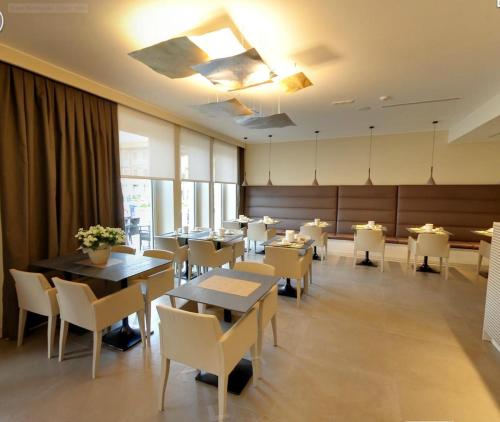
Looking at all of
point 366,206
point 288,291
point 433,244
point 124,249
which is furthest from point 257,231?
point 433,244

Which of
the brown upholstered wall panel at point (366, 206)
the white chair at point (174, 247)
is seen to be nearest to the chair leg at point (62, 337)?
the white chair at point (174, 247)

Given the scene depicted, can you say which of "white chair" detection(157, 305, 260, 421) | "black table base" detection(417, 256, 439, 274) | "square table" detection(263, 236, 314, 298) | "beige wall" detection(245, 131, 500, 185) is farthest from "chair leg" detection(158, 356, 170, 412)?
"beige wall" detection(245, 131, 500, 185)

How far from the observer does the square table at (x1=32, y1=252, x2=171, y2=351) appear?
7.59 ft

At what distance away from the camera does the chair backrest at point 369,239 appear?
4.86 meters

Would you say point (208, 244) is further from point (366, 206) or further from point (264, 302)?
point (366, 206)

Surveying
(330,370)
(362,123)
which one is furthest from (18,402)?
(362,123)

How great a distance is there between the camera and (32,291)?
2.27m

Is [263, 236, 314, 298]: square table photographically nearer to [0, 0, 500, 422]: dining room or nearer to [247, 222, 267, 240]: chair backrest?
[0, 0, 500, 422]: dining room

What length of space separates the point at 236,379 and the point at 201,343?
0.71 metres

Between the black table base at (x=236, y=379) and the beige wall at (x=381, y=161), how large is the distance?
5400 millimetres

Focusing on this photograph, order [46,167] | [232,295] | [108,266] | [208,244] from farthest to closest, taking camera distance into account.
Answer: [208,244] → [46,167] → [108,266] → [232,295]

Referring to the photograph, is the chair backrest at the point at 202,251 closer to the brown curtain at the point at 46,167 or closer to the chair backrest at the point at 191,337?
the brown curtain at the point at 46,167

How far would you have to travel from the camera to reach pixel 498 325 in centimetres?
236

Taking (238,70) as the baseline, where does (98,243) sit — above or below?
below
